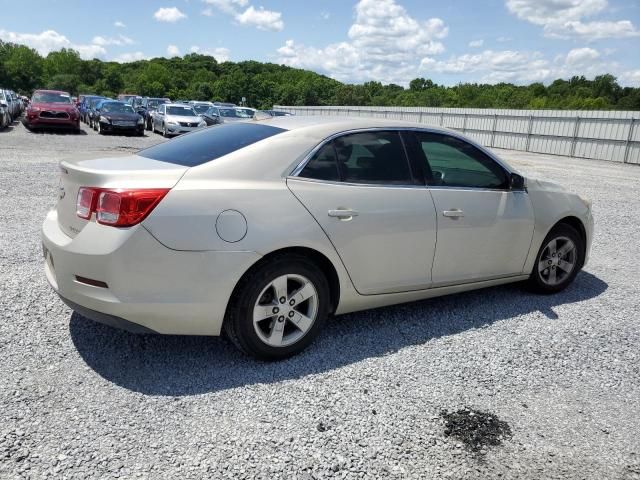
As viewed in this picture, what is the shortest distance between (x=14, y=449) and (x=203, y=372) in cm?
111

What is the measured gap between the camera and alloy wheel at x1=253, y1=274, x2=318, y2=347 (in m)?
3.35

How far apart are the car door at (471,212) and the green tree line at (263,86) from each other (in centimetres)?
6375

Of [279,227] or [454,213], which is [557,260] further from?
[279,227]

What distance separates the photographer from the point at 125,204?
2984 mm

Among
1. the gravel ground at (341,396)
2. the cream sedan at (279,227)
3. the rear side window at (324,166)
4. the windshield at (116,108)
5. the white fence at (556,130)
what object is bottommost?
the gravel ground at (341,396)

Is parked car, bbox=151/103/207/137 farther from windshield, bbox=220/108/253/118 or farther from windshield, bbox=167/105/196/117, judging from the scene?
windshield, bbox=220/108/253/118

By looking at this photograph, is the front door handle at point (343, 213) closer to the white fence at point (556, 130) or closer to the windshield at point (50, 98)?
the windshield at point (50, 98)

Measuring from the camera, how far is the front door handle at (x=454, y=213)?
4.04 m

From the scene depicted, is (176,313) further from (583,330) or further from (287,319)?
(583,330)

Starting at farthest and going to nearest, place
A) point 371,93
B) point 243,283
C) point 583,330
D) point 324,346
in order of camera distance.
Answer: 1. point 371,93
2. point 583,330
3. point 324,346
4. point 243,283

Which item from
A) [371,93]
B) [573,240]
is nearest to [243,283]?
[573,240]

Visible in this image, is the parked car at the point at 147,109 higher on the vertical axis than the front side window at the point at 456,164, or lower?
higher

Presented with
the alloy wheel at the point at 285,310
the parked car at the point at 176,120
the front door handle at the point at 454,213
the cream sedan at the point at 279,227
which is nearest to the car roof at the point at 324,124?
the cream sedan at the point at 279,227

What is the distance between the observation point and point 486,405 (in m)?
3.16
